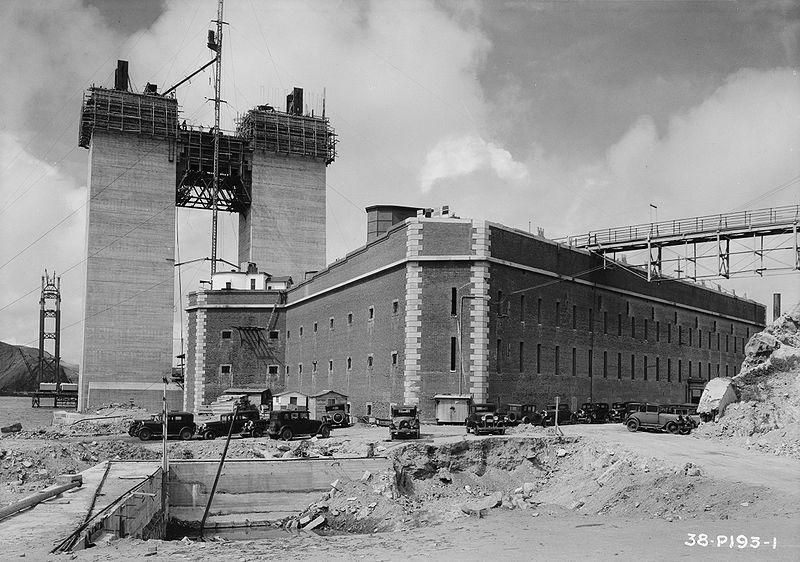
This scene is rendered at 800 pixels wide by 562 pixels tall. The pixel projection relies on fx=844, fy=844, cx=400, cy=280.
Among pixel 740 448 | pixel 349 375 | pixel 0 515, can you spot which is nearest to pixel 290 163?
pixel 349 375

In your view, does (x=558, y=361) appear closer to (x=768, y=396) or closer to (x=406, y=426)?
(x=768, y=396)

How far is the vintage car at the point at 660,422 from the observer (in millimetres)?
41594

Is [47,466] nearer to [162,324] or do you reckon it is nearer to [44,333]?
→ [162,324]

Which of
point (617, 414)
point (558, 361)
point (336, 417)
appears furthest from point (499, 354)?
point (336, 417)

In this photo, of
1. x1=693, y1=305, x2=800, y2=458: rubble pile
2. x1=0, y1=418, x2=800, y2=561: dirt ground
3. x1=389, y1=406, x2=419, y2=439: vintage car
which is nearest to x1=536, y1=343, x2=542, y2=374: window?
x1=0, y1=418, x2=800, y2=561: dirt ground

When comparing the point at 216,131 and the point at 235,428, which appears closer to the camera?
the point at 235,428

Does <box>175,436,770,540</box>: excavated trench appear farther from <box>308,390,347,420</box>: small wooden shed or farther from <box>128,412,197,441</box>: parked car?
<box>308,390,347,420</box>: small wooden shed

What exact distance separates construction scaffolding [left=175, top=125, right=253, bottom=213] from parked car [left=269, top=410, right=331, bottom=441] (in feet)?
159

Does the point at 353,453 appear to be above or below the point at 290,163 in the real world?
below

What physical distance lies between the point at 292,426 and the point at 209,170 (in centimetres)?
5270

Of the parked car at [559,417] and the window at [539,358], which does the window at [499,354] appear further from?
the window at [539,358]

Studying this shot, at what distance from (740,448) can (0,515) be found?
28245 mm

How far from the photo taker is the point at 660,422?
139 ft

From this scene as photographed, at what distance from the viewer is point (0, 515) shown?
908 inches
